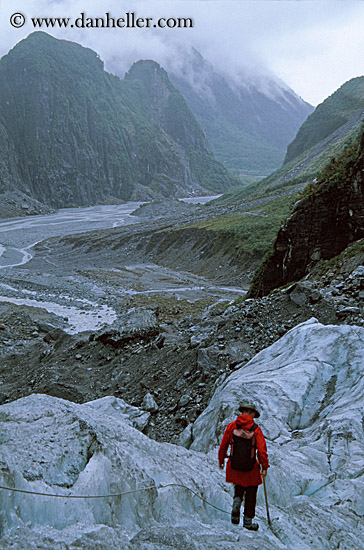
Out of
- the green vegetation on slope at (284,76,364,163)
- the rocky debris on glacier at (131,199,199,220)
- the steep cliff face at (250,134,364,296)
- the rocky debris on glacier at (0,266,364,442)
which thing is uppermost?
the green vegetation on slope at (284,76,364,163)

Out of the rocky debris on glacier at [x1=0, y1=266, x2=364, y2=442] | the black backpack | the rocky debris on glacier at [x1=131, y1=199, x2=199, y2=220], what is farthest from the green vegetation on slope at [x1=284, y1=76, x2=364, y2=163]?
the black backpack

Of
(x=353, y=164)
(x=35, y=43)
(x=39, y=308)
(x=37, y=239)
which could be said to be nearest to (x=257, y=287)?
(x=353, y=164)

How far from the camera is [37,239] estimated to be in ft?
237

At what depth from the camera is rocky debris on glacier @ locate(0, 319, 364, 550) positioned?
3.89 meters

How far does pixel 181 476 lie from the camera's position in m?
4.97

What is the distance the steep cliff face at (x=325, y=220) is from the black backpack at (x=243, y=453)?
12171 mm

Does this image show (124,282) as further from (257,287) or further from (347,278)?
(347,278)

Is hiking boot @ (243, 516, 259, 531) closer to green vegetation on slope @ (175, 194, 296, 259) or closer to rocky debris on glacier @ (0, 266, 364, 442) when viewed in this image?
rocky debris on glacier @ (0, 266, 364, 442)

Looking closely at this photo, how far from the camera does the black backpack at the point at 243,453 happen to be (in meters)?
4.45

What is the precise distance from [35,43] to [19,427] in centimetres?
20769

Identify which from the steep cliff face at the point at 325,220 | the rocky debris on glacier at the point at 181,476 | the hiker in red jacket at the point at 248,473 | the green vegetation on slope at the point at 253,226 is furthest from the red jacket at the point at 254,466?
the green vegetation on slope at the point at 253,226

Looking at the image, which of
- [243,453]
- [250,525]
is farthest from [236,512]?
[243,453]

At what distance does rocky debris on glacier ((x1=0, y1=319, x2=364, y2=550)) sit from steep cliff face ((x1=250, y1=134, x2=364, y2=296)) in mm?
9325

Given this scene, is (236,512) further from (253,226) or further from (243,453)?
(253,226)
